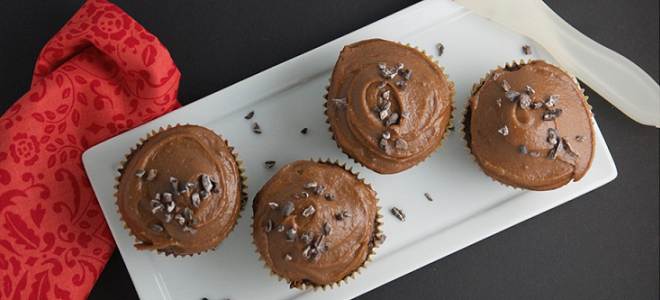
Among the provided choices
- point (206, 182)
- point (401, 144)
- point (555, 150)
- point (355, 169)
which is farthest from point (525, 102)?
point (206, 182)

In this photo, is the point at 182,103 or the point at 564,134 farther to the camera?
the point at 182,103

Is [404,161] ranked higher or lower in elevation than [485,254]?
higher

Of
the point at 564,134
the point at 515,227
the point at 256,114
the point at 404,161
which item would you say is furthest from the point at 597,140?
the point at 256,114

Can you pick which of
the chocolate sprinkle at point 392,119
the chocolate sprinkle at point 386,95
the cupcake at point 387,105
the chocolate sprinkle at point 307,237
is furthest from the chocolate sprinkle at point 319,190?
the chocolate sprinkle at point 386,95

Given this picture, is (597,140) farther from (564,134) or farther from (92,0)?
(92,0)

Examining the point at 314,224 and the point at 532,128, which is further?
the point at 532,128

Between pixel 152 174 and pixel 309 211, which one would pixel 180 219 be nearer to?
pixel 152 174
